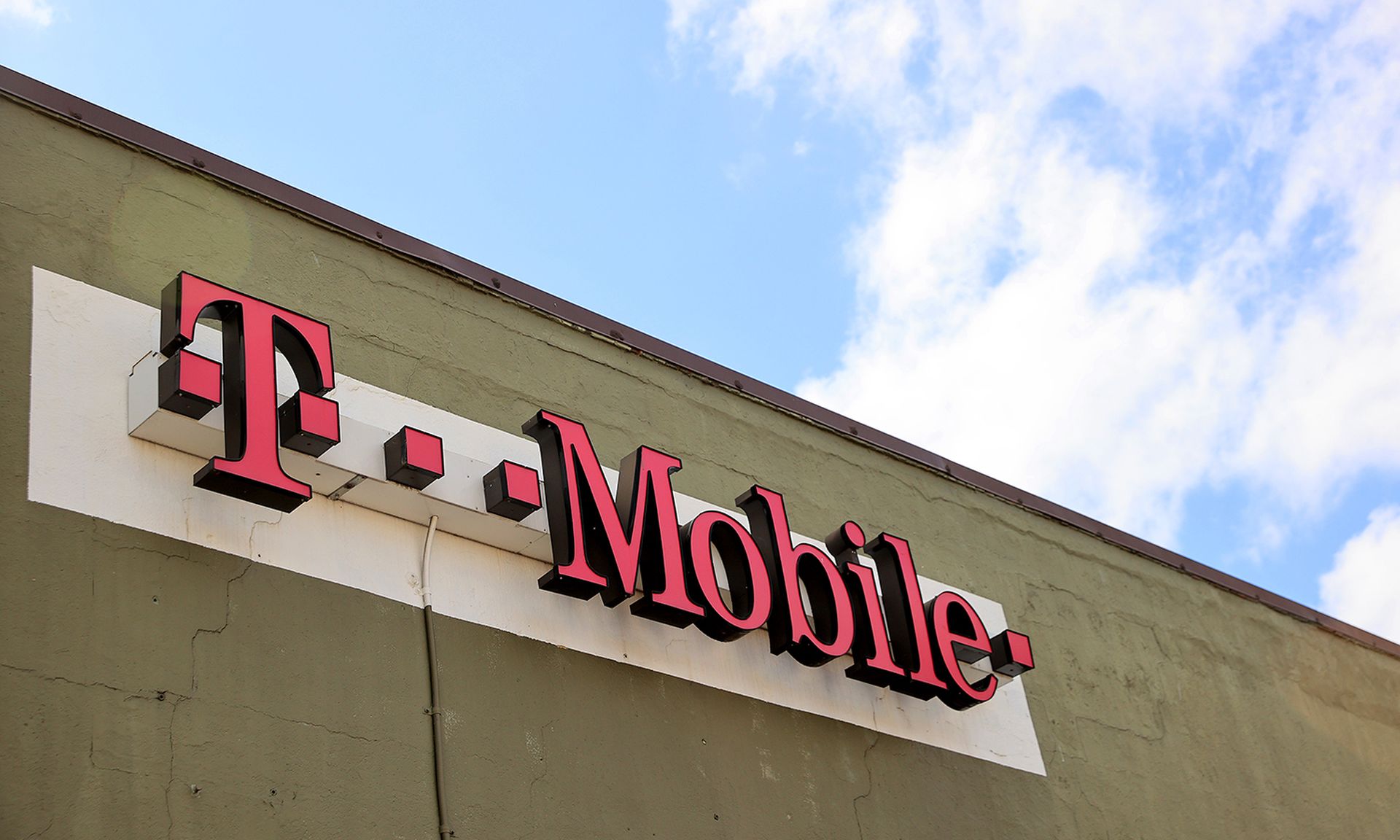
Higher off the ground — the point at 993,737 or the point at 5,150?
the point at 5,150

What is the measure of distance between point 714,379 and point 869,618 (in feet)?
6.00

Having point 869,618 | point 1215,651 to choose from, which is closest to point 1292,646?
point 1215,651

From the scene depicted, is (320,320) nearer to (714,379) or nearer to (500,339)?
(500,339)

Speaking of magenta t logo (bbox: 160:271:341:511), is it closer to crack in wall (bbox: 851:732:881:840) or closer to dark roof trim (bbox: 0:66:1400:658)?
dark roof trim (bbox: 0:66:1400:658)

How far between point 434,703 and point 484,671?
34cm

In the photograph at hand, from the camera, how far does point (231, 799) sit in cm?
545

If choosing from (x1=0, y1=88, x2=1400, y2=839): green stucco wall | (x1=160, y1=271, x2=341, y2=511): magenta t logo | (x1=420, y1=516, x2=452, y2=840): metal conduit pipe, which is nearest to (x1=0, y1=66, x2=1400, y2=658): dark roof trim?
(x1=0, y1=88, x2=1400, y2=839): green stucco wall

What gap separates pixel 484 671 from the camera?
6.59 meters

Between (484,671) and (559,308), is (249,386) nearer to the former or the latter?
(484,671)

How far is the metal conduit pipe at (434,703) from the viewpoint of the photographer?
6051 mm

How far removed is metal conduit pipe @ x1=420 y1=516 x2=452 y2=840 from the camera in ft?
19.9

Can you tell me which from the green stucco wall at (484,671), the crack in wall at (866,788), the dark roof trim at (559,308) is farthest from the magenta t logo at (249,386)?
the crack in wall at (866,788)

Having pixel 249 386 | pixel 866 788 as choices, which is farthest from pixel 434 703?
pixel 866 788

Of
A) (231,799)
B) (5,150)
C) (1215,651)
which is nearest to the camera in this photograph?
(231,799)
